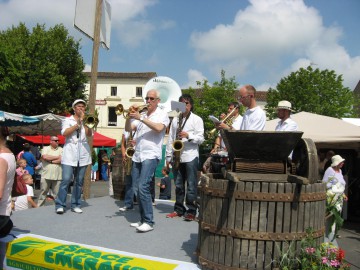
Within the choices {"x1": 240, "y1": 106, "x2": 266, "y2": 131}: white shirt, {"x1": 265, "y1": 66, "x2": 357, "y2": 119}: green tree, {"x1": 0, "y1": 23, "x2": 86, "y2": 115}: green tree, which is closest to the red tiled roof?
{"x1": 0, "y1": 23, "x2": 86, "y2": 115}: green tree

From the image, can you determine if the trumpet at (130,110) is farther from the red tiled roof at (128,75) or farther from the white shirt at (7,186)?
the red tiled roof at (128,75)

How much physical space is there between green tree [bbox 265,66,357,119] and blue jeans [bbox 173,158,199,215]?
2771 cm

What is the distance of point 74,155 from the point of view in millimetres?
6008

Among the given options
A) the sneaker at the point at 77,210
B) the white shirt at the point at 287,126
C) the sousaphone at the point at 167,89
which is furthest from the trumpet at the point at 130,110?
the sousaphone at the point at 167,89

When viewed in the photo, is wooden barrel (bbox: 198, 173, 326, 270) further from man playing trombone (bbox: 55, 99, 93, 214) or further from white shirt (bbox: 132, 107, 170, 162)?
man playing trombone (bbox: 55, 99, 93, 214)

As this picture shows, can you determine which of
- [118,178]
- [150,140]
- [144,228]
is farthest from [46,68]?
[144,228]

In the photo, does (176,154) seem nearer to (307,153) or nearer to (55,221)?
(55,221)

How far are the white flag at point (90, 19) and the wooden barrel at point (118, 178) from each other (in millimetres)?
2729

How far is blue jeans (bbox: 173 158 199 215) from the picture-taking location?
18.6ft

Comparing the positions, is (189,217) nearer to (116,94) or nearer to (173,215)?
(173,215)

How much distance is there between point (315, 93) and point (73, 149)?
101ft

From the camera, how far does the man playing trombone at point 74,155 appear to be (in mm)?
5957

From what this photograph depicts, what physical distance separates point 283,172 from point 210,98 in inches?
1480

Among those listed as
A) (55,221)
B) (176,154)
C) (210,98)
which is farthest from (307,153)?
(210,98)
